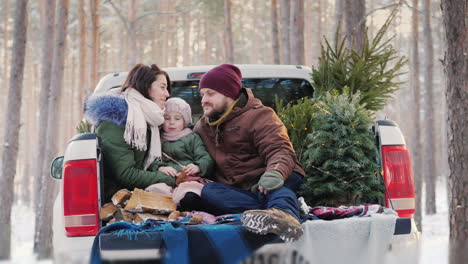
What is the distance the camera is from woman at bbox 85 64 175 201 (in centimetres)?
401

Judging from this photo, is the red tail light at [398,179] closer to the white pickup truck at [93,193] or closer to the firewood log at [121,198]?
the white pickup truck at [93,193]

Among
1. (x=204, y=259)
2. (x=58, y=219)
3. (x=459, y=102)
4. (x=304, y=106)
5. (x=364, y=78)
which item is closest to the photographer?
(x=204, y=259)

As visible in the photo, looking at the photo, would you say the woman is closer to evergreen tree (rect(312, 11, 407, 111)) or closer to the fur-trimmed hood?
the fur-trimmed hood

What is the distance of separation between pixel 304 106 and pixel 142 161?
4.31ft

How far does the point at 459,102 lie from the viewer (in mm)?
8305

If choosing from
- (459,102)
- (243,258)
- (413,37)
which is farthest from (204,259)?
(413,37)

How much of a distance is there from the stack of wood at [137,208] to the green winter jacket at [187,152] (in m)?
0.53

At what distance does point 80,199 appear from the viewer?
351 centimetres

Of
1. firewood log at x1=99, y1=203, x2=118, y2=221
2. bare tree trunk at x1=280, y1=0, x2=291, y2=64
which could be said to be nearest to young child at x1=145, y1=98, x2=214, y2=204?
firewood log at x1=99, y1=203, x2=118, y2=221

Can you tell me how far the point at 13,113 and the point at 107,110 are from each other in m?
10.3

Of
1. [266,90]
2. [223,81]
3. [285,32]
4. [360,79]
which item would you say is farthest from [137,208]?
[285,32]

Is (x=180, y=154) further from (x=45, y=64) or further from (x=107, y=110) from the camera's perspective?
(x=45, y=64)

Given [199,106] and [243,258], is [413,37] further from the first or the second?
[243,258]

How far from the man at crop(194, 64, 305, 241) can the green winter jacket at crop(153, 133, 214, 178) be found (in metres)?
0.06
